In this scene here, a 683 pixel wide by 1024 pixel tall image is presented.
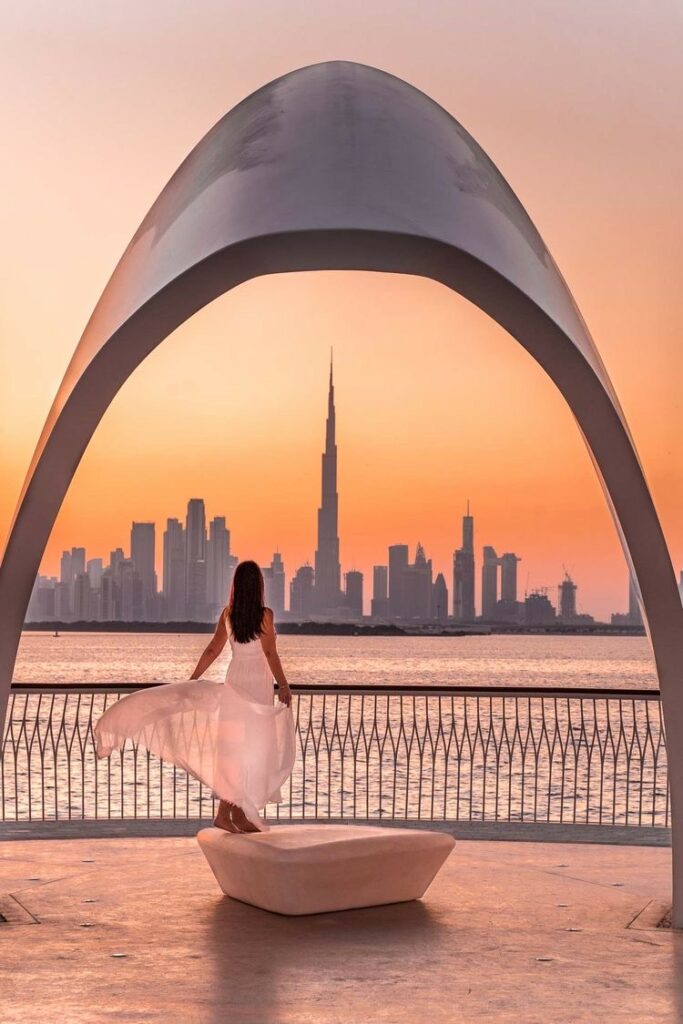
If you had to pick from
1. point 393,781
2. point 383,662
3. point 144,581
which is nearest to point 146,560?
point 144,581

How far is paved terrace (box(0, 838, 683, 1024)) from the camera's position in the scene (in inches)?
224

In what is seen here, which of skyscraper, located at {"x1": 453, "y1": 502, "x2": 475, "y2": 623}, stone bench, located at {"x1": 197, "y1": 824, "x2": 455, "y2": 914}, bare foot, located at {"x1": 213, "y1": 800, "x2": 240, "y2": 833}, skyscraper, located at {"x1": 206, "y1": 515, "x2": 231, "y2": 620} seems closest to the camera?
stone bench, located at {"x1": 197, "y1": 824, "x2": 455, "y2": 914}

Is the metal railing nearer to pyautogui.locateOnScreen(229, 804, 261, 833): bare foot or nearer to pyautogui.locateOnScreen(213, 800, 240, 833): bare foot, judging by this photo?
pyautogui.locateOnScreen(213, 800, 240, 833): bare foot

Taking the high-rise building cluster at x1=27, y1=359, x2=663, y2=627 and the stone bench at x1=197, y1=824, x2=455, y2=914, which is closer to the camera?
the stone bench at x1=197, y1=824, x2=455, y2=914

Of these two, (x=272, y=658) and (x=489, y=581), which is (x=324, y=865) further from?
(x=489, y=581)

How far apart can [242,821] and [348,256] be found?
3.38m

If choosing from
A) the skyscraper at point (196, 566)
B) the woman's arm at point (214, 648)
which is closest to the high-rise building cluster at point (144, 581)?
the skyscraper at point (196, 566)

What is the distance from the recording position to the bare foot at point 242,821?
779cm

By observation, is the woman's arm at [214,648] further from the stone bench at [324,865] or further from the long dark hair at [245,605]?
the stone bench at [324,865]

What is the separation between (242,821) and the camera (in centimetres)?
780

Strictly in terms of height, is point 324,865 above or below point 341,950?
above

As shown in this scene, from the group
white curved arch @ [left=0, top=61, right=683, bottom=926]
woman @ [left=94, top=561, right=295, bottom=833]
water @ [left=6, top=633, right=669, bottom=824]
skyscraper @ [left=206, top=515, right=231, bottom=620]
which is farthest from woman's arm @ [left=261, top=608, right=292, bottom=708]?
skyscraper @ [left=206, top=515, right=231, bottom=620]

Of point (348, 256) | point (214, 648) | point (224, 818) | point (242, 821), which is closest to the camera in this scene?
point (348, 256)

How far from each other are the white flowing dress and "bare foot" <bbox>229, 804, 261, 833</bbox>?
1.9 inches
